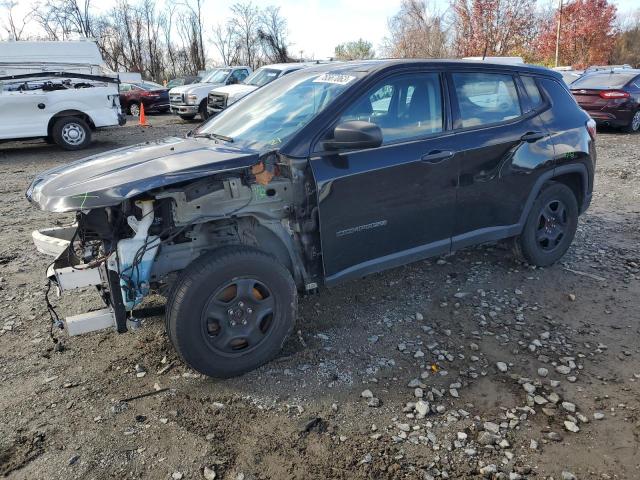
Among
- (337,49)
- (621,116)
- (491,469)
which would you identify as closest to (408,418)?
(491,469)

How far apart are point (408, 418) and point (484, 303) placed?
64.2 inches

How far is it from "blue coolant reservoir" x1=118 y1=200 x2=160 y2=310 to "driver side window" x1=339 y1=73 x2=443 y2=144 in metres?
1.40

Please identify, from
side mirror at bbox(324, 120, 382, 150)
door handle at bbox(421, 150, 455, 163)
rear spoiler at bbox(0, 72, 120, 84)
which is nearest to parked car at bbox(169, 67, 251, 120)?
rear spoiler at bbox(0, 72, 120, 84)

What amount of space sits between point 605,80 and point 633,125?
1.33 meters

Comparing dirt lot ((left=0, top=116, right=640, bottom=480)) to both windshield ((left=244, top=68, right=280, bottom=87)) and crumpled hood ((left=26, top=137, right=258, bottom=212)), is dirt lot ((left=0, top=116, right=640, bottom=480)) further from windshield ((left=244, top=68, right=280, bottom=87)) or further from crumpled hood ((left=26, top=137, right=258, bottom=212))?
windshield ((left=244, top=68, right=280, bottom=87))

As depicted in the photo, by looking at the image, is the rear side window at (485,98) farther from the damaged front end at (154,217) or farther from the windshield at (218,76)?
the windshield at (218,76)

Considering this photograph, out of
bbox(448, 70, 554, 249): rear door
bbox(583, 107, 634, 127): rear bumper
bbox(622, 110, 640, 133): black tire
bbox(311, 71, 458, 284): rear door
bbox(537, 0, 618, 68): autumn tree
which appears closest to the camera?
bbox(311, 71, 458, 284): rear door

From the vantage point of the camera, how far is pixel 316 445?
8.54 ft

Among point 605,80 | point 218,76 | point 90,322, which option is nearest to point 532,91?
point 90,322

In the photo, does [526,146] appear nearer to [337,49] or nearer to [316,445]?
[316,445]

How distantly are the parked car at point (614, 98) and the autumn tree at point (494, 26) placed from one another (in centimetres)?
2241

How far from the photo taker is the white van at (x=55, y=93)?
11.0 meters

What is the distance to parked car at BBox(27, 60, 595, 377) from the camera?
2.89 meters

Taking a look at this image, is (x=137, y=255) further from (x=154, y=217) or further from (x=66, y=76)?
(x=66, y=76)
